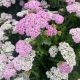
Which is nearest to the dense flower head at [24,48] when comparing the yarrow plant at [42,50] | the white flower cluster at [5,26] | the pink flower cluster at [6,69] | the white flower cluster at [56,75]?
the yarrow plant at [42,50]

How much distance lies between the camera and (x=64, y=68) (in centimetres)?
241

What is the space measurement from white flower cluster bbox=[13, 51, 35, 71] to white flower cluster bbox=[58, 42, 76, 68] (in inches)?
9.0

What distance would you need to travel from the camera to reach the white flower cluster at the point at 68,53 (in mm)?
2381

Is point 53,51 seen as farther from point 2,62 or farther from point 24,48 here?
point 2,62

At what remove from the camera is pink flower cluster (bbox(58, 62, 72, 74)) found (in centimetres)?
240

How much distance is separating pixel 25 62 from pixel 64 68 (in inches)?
12.1

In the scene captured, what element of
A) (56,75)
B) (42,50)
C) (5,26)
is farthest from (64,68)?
(5,26)

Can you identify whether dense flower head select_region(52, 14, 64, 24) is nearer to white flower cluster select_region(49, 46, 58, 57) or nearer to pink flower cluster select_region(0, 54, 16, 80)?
white flower cluster select_region(49, 46, 58, 57)

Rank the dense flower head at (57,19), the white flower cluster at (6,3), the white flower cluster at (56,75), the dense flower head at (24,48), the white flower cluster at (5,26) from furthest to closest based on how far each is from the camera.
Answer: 1. the white flower cluster at (6,3)
2. the white flower cluster at (5,26)
3. the dense flower head at (57,19)
4. the white flower cluster at (56,75)
5. the dense flower head at (24,48)

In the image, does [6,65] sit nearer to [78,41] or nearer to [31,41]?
[31,41]

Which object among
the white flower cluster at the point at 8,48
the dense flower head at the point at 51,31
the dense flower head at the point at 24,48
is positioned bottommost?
the white flower cluster at the point at 8,48

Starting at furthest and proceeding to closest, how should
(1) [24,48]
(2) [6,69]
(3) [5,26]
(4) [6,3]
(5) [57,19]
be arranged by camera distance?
(4) [6,3] < (3) [5,26] < (5) [57,19] < (2) [6,69] < (1) [24,48]

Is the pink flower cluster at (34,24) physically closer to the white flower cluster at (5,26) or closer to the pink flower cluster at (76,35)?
the pink flower cluster at (76,35)

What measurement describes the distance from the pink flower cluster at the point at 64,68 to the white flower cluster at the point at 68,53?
0.11 feet
